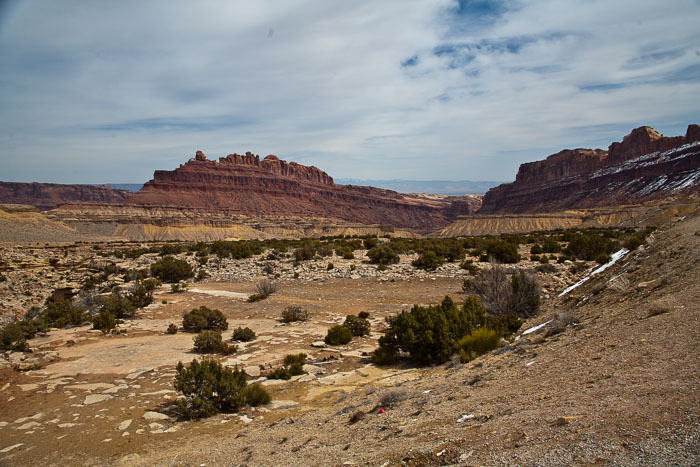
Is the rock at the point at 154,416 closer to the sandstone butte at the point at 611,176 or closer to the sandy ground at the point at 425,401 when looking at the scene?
the sandy ground at the point at 425,401

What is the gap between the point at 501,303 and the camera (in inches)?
524

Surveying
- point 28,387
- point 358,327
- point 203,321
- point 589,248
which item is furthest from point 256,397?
point 589,248

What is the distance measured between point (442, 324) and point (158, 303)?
14.3 metres

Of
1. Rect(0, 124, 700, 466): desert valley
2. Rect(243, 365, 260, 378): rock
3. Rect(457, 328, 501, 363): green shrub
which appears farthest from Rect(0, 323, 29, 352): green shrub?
Rect(457, 328, 501, 363): green shrub

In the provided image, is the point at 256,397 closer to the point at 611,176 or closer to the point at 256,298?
the point at 256,298

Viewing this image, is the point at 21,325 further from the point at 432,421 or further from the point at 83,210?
the point at 83,210

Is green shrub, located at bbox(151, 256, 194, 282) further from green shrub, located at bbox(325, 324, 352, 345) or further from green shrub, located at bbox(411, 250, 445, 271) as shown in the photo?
green shrub, located at bbox(325, 324, 352, 345)

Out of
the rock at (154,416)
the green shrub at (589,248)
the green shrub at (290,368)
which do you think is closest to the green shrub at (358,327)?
the green shrub at (290,368)

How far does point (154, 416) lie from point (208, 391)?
1014 millimetres

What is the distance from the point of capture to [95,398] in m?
8.34

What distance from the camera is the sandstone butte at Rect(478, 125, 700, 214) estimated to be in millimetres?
113081

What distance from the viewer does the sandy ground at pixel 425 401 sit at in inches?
152

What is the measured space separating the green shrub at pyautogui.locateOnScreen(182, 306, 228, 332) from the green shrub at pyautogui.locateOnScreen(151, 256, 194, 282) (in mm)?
12618

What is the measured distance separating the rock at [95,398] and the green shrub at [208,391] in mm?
1743
